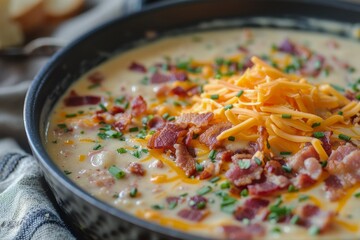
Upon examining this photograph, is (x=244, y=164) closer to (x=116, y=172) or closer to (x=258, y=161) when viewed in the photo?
(x=258, y=161)

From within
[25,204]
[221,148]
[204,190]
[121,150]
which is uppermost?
[221,148]

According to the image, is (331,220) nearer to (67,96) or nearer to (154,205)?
(154,205)

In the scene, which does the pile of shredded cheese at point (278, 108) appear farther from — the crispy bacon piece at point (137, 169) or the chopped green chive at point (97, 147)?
the chopped green chive at point (97, 147)

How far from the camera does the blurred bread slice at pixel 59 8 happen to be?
5152 millimetres

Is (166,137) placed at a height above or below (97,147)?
above

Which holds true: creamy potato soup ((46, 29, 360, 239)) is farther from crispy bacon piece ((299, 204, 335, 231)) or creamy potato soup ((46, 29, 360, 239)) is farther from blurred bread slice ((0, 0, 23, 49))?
blurred bread slice ((0, 0, 23, 49))

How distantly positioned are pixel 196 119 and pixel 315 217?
2.85ft

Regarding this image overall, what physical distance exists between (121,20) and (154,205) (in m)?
1.92

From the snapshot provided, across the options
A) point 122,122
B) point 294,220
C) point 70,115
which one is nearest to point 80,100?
point 70,115

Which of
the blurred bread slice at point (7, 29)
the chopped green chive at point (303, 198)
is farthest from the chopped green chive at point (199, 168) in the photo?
the blurred bread slice at point (7, 29)

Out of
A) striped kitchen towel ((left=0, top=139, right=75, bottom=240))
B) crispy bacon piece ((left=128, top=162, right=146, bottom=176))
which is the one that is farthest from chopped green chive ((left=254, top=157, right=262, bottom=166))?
striped kitchen towel ((left=0, top=139, right=75, bottom=240))

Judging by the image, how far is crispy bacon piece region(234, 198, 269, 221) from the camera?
9.03 ft

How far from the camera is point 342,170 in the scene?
2.93 meters

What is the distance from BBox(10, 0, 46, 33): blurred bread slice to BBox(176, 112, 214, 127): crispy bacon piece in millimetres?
2113
